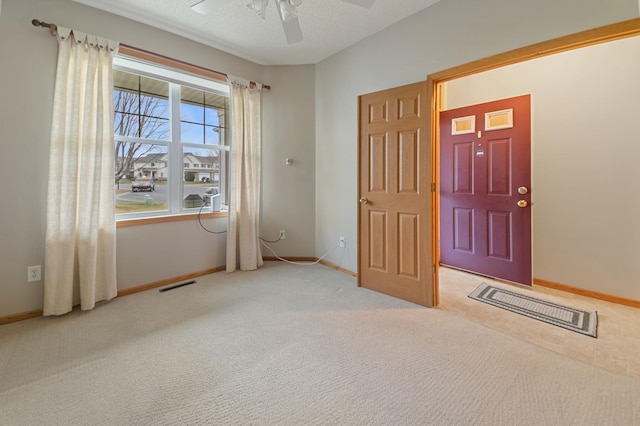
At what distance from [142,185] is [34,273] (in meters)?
1.15

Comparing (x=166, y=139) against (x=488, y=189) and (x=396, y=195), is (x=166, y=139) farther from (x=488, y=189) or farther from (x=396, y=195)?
(x=488, y=189)

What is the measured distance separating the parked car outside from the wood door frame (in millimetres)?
2920

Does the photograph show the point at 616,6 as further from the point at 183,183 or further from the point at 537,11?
the point at 183,183

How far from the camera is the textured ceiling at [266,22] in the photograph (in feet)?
8.10

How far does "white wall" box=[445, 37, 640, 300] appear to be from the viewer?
2.49 metres

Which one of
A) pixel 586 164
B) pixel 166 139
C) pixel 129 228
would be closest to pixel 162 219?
pixel 129 228

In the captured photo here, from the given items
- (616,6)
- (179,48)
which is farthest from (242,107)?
(616,6)

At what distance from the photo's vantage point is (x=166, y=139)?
10.2 ft

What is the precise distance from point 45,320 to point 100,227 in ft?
2.70

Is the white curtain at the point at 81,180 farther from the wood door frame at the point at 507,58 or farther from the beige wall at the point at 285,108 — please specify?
the wood door frame at the point at 507,58

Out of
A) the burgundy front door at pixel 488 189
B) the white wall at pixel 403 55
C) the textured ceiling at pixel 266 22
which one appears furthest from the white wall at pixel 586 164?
the textured ceiling at pixel 266 22

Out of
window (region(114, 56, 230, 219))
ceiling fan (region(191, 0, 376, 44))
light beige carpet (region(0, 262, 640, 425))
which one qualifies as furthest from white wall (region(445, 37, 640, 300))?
window (region(114, 56, 230, 219))

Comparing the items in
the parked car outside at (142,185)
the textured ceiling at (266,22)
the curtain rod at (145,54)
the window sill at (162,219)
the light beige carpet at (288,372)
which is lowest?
the light beige carpet at (288,372)

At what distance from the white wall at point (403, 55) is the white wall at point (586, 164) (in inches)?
52.7
